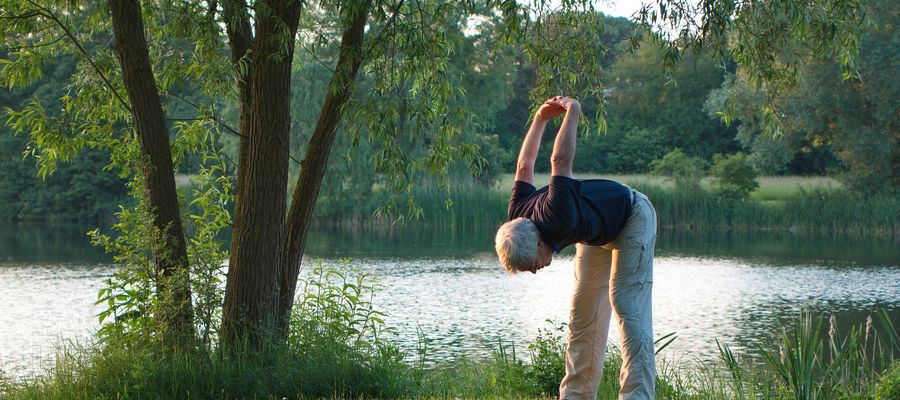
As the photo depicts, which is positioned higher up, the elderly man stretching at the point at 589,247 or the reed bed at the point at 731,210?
the elderly man stretching at the point at 589,247

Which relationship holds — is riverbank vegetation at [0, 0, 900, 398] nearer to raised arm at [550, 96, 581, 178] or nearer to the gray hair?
raised arm at [550, 96, 581, 178]

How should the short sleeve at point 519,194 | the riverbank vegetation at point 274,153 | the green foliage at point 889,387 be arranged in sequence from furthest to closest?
the riverbank vegetation at point 274,153 < the green foliage at point 889,387 < the short sleeve at point 519,194

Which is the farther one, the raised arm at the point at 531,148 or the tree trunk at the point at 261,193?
→ the tree trunk at the point at 261,193

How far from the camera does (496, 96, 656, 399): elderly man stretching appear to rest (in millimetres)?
4117

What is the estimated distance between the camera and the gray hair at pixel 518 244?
4.04 metres

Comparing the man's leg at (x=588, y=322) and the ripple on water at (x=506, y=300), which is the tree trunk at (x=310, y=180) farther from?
the ripple on water at (x=506, y=300)

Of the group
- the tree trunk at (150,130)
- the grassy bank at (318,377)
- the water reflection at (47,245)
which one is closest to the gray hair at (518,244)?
the grassy bank at (318,377)

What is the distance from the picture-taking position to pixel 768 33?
701cm

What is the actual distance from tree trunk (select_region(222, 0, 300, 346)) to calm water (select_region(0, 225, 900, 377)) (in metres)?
2.17

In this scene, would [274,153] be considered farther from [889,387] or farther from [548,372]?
[889,387]

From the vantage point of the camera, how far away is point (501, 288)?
57.5 ft

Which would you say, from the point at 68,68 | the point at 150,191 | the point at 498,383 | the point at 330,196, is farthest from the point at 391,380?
the point at 68,68

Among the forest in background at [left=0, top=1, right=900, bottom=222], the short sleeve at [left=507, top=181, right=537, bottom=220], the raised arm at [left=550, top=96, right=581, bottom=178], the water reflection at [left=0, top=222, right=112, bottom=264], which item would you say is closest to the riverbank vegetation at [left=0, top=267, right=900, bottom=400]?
the short sleeve at [left=507, top=181, right=537, bottom=220]

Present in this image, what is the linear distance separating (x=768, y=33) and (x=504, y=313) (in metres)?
8.19
